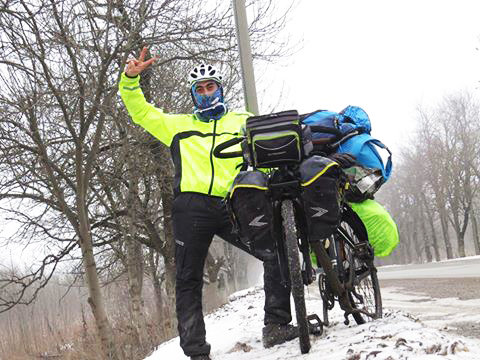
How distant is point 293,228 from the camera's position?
10.1 ft

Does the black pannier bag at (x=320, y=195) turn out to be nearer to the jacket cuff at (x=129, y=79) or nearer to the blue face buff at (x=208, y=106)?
the blue face buff at (x=208, y=106)

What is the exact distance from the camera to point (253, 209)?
10.3 ft

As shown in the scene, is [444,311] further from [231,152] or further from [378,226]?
[231,152]

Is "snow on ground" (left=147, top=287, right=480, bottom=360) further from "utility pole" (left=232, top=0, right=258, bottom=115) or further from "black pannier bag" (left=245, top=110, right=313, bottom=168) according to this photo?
"utility pole" (left=232, top=0, right=258, bottom=115)

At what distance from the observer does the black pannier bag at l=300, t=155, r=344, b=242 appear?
3086 millimetres

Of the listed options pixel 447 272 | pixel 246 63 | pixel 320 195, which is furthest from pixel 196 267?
pixel 447 272

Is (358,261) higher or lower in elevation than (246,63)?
lower

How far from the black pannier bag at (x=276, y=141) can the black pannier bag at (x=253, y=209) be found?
112mm

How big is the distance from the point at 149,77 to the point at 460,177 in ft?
132

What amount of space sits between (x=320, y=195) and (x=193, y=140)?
1.28m

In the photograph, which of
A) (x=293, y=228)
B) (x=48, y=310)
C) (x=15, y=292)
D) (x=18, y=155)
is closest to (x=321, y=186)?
(x=293, y=228)

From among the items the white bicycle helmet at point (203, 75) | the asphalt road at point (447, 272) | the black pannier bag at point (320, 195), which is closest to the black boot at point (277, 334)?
the black pannier bag at point (320, 195)

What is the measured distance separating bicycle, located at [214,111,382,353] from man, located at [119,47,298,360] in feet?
1.38

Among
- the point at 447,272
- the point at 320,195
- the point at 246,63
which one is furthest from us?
the point at 447,272
